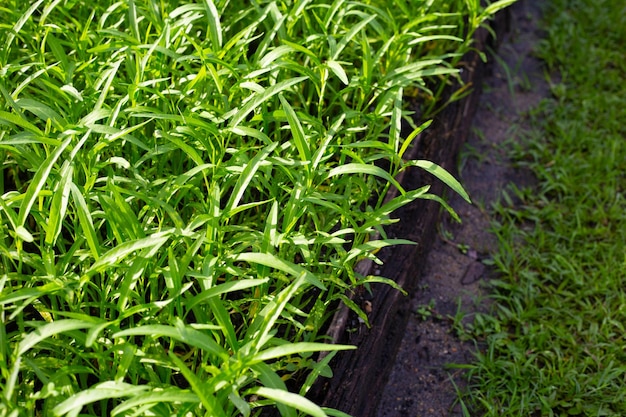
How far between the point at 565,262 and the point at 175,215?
165 centimetres

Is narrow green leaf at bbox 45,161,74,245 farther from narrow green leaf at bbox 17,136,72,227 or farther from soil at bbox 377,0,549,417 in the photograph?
soil at bbox 377,0,549,417

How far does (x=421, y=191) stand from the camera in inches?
71.7

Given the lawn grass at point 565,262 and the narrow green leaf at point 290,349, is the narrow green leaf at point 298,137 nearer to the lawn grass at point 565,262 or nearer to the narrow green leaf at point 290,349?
Answer: the narrow green leaf at point 290,349

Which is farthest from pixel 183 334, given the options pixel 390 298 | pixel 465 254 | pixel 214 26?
pixel 465 254

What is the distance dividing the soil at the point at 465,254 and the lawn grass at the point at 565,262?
71 mm

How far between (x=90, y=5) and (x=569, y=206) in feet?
6.79

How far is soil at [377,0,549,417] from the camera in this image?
2.31m

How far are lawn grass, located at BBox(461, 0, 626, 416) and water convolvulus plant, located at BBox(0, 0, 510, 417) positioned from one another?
0.71 metres

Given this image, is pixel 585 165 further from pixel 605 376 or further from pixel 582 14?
pixel 582 14

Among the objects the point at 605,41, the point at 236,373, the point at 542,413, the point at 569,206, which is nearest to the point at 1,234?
the point at 236,373

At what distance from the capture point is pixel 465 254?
279cm

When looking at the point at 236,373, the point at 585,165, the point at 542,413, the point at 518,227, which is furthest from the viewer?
the point at 585,165

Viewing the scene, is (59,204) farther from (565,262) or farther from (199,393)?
(565,262)

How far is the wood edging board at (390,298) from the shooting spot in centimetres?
188
